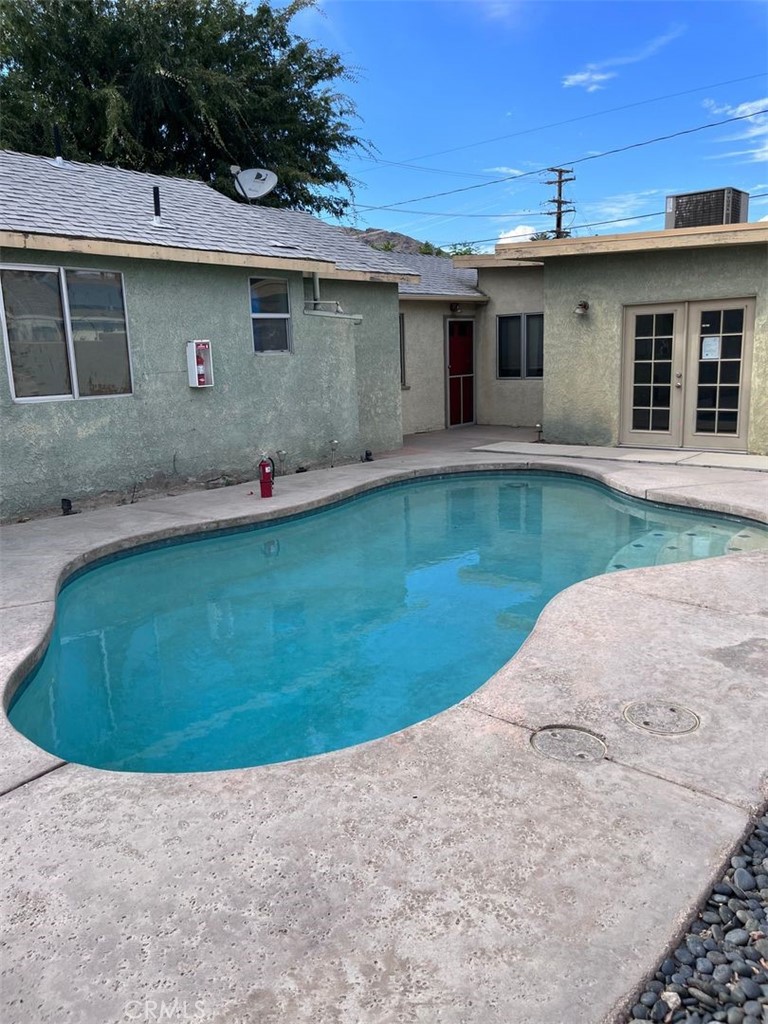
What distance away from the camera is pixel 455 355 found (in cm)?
1505

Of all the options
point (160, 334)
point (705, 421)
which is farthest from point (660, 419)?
point (160, 334)

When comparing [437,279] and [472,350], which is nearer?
[437,279]

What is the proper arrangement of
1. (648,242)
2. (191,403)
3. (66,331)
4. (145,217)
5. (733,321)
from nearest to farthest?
(66,331) < (145,217) < (191,403) < (648,242) < (733,321)

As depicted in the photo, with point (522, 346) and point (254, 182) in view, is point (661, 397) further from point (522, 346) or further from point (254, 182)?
point (254, 182)

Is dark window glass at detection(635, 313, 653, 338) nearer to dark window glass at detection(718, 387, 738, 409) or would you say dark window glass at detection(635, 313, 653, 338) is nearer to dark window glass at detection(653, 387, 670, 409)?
dark window glass at detection(653, 387, 670, 409)

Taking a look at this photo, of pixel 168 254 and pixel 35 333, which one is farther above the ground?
pixel 168 254

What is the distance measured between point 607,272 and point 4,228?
8.48 m

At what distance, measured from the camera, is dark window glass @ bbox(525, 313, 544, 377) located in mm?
→ 14531

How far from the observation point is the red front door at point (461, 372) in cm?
1498

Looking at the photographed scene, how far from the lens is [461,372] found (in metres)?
15.3

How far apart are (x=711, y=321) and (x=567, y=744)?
9528mm

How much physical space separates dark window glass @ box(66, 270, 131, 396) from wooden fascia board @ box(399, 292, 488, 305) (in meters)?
6.15

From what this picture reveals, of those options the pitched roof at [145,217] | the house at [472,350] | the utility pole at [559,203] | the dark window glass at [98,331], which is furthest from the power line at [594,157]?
the dark window glass at [98,331]

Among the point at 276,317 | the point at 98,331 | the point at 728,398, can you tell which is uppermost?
the point at 276,317
